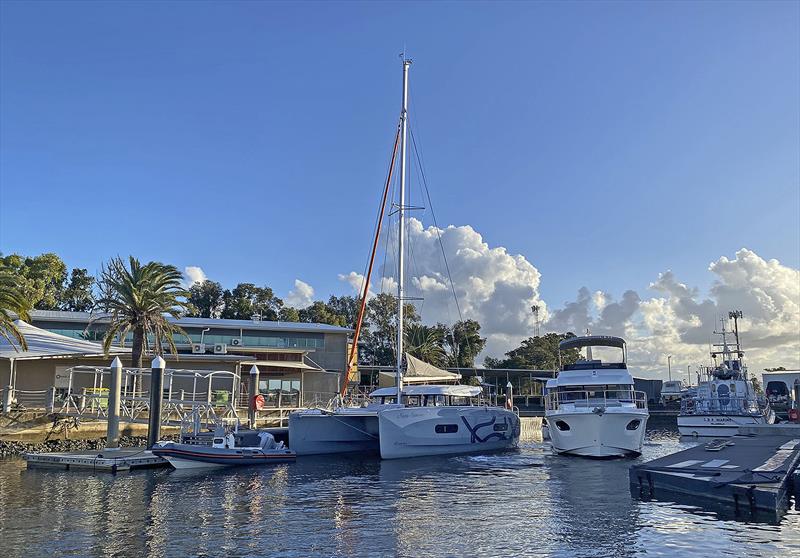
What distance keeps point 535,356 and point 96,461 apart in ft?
219

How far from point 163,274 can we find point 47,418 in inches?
383

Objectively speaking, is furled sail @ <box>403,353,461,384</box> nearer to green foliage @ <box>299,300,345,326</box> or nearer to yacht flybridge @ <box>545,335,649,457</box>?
yacht flybridge @ <box>545,335,649,457</box>

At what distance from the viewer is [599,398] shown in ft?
101

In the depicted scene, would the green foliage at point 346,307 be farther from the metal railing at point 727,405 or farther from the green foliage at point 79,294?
the metal railing at point 727,405

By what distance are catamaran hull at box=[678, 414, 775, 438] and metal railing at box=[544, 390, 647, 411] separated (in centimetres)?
1358

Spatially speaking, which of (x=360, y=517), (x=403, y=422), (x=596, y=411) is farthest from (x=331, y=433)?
(x=360, y=517)

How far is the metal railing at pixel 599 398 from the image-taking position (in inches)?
1200

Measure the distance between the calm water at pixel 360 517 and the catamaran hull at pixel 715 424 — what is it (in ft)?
66.4

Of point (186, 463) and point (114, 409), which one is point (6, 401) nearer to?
point (114, 409)

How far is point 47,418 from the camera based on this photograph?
32438mm

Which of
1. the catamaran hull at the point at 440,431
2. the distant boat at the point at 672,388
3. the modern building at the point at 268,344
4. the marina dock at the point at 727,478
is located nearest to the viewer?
the marina dock at the point at 727,478

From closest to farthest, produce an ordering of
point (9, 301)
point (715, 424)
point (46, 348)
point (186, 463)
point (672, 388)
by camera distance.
Answer: point (186, 463) → point (9, 301) → point (46, 348) → point (715, 424) → point (672, 388)

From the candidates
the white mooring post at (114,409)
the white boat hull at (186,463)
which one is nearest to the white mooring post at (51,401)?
the white mooring post at (114,409)

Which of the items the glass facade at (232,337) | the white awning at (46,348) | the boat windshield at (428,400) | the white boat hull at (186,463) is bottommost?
the white boat hull at (186,463)
